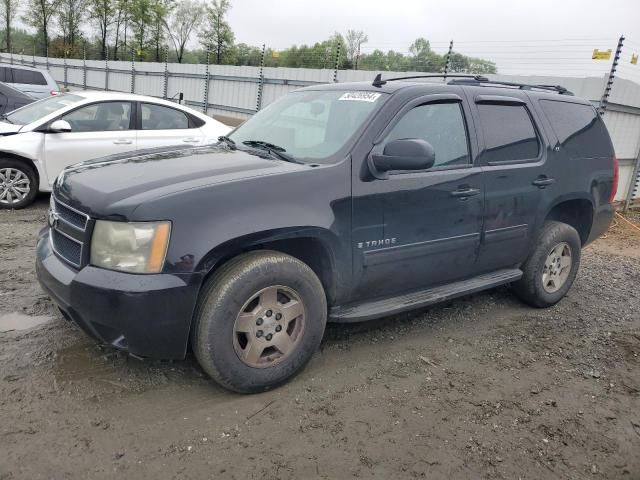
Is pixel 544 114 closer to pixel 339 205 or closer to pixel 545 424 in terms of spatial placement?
pixel 339 205

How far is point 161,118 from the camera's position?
759 cm

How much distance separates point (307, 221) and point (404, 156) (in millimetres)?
760

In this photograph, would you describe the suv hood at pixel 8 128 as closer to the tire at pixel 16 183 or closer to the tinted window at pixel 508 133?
the tire at pixel 16 183

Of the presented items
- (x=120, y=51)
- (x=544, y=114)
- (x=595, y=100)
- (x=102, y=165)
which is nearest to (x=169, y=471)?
(x=102, y=165)

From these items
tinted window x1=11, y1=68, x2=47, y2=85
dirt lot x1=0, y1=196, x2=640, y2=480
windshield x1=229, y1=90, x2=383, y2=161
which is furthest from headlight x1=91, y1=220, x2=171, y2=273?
tinted window x1=11, y1=68, x2=47, y2=85

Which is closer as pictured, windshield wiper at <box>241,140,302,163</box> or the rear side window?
windshield wiper at <box>241,140,302,163</box>

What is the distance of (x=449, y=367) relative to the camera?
12.1 feet

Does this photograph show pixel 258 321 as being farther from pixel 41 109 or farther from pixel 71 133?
pixel 41 109

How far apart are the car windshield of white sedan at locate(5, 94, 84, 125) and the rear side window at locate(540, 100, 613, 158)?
19.5 feet

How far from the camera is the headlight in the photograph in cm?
271

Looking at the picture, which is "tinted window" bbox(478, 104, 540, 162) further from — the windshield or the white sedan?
the white sedan

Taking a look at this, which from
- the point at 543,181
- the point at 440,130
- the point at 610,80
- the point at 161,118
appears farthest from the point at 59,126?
the point at 610,80

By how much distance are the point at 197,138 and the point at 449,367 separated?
5.43 metres

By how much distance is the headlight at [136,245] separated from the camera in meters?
2.71
